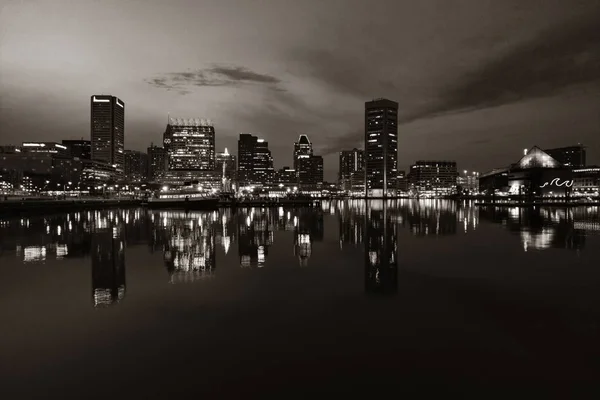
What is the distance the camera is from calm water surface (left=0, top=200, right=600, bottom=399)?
6.66 m

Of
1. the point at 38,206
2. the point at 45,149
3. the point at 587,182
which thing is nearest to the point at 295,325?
the point at 38,206

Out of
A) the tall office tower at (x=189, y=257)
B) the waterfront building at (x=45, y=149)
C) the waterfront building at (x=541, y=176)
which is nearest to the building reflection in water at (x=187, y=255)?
the tall office tower at (x=189, y=257)

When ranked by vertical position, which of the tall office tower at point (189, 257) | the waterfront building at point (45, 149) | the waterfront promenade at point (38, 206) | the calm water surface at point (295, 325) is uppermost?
the waterfront building at point (45, 149)

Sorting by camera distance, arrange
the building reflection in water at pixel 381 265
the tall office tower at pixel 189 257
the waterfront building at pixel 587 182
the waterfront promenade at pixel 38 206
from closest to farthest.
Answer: the building reflection in water at pixel 381 265 → the tall office tower at pixel 189 257 → the waterfront promenade at pixel 38 206 → the waterfront building at pixel 587 182

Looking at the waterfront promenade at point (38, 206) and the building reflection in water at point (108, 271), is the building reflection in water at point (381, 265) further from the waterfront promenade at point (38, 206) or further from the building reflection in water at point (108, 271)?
the waterfront promenade at point (38, 206)

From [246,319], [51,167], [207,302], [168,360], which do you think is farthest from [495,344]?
[51,167]

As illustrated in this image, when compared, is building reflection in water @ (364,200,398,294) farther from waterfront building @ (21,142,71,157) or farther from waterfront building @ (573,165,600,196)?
waterfront building @ (573,165,600,196)

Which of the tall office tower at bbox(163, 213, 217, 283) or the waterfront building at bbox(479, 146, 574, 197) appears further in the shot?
the waterfront building at bbox(479, 146, 574, 197)

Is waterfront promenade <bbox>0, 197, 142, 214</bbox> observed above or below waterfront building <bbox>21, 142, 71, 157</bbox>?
below

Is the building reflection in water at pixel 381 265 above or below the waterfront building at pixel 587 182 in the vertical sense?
below

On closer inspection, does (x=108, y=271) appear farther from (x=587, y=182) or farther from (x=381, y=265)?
(x=587, y=182)

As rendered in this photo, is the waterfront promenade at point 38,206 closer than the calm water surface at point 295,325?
No

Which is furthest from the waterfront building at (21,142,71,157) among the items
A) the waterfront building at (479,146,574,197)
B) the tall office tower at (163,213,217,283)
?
the waterfront building at (479,146,574,197)

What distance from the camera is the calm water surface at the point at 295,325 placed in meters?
6.66
